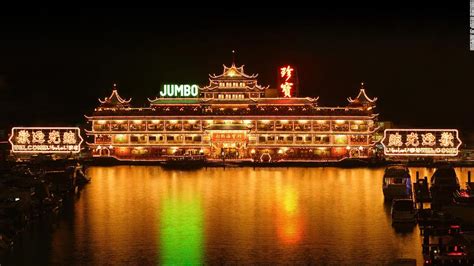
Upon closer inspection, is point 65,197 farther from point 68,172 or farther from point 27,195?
point 27,195

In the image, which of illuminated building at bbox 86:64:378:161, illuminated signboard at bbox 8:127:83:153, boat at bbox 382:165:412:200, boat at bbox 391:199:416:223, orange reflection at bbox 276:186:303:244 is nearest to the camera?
orange reflection at bbox 276:186:303:244

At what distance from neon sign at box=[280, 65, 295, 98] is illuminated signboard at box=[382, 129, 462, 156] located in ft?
29.9

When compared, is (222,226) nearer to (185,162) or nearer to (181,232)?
(181,232)

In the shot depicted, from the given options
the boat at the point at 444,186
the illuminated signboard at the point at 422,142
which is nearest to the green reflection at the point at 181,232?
the boat at the point at 444,186

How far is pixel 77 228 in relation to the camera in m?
26.4

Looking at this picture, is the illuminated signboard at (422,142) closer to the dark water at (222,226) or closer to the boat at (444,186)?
the dark water at (222,226)

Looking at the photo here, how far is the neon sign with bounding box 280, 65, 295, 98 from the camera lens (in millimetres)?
60094

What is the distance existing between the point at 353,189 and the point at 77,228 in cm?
1604

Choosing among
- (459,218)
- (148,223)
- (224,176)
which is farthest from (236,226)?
(224,176)

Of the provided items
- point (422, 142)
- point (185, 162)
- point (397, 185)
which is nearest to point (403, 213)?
point (397, 185)

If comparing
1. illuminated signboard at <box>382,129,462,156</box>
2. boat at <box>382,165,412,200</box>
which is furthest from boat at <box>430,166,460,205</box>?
illuminated signboard at <box>382,129,462,156</box>

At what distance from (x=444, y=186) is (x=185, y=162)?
24032mm

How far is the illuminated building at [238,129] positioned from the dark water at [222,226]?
48.4 ft

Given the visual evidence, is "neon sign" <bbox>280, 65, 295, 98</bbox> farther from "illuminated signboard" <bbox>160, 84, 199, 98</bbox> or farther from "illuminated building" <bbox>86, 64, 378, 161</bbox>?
"illuminated signboard" <bbox>160, 84, 199, 98</bbox>
